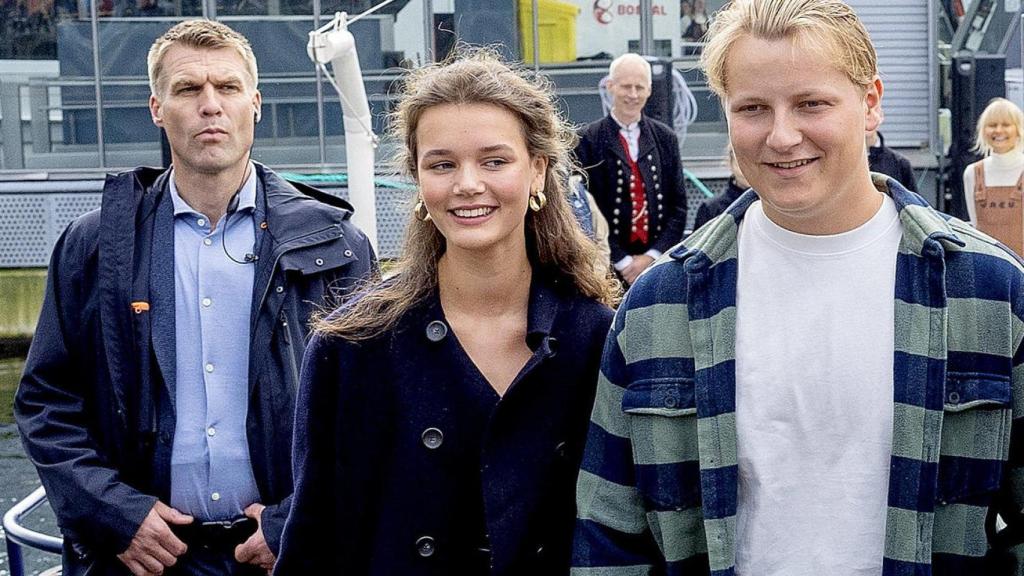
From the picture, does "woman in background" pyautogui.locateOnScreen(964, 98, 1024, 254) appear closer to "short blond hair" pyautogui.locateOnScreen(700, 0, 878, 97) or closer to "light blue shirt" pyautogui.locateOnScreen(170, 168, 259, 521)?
"light blue shirt" pyautogui.locateOnScreen(170, 168, 259, 521)

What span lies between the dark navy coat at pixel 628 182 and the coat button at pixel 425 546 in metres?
6.47

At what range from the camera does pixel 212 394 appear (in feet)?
11.8

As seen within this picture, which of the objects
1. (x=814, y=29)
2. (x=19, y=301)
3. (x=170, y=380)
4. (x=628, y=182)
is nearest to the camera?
(x=814, y=29)

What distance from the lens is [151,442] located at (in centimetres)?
358

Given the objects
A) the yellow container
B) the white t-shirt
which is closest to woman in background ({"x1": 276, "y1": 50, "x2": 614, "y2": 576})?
the white t-shirt

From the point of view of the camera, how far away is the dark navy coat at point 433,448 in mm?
2764

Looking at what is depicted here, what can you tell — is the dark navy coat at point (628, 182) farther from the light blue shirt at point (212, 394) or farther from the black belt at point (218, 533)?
the black belt at point (218, 533)

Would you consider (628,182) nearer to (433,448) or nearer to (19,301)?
(433,448)

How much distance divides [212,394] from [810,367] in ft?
5.44

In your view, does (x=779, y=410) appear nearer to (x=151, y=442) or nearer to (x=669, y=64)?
(x=151, y=442)

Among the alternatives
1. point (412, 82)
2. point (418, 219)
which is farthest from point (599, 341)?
point (412, 82)

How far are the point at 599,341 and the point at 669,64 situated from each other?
40.5 feet

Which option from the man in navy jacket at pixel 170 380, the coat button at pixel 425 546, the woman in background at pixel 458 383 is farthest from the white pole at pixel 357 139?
the coat button at pixel 425 546

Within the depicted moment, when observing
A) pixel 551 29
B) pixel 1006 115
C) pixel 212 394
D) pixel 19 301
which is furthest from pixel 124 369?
pixel 551 29
